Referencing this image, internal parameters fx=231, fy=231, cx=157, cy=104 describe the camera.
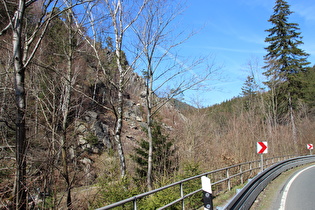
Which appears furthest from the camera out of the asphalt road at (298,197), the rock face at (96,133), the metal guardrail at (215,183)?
the rock face at (96,133)

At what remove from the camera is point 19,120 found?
4434mm

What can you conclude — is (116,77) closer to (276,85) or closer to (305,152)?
(276,85)

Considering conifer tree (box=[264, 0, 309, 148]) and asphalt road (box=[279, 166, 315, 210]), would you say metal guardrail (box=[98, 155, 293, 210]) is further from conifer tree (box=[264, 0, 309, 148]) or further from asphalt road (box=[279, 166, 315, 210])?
conifer tree (box=[264, 0, 309, 148])

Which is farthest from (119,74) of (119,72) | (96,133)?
(96,133)

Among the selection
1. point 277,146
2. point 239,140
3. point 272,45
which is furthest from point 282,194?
point 272,45

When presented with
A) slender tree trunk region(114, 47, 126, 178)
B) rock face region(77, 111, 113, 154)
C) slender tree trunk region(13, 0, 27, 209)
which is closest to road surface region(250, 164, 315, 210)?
slender tree trunk region(114, 47, 126, 178)

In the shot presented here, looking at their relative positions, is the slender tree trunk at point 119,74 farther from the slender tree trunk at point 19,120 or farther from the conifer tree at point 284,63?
the conifer tree at point 284,63

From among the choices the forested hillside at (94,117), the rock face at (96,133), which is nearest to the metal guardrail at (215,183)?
the forested hillside at (94,117)

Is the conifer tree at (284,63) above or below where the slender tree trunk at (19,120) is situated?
above

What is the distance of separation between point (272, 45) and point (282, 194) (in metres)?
30.5

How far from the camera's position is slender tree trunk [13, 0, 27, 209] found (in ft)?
13.6

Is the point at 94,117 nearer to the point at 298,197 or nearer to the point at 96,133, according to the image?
the point at 96,133

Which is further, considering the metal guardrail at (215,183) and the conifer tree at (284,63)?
the conifer tree at (284,63)

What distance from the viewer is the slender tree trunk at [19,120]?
4.15 m
